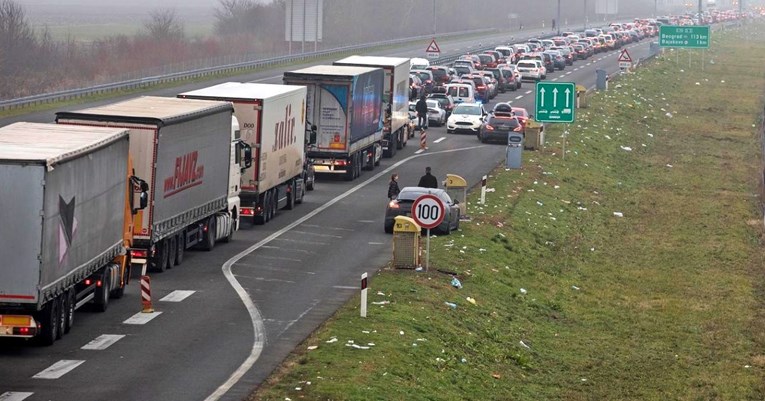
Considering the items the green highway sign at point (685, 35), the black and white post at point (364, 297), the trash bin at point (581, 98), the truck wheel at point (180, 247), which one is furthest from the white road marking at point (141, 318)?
the green highway sign at point (685, 35)

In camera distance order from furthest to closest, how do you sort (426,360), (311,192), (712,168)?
(712,168), (311,192), (426,360)

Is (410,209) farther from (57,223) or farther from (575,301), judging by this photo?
(57,223)

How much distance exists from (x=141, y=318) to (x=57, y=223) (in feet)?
13.1

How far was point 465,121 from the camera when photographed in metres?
67.6

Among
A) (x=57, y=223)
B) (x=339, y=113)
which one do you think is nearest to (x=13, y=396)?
(x=57, y=223)

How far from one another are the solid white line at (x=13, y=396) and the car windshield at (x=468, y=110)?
1940 inches

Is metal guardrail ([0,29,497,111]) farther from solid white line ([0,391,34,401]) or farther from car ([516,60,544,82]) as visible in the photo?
solid white line ([0,391,34,401])

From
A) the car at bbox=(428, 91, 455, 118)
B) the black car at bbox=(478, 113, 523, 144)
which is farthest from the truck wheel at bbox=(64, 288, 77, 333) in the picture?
the car at bbox=(428, 91, 455, 118)

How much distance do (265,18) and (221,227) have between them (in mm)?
112516

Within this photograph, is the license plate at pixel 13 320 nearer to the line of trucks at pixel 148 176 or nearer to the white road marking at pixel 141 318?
the line of trucks at pixel 148 176

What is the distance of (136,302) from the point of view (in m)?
27.9

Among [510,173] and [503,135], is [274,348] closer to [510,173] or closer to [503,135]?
[510,173]

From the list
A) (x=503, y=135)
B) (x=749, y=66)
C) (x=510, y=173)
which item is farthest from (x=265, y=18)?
(x=510, y=173)

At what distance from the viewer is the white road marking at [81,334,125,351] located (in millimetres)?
23641
